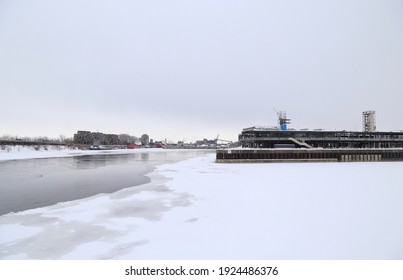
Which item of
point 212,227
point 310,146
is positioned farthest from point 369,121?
point 212,227

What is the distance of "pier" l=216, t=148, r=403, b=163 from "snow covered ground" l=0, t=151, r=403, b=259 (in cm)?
4109

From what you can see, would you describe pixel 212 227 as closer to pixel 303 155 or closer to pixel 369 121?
pixel 303 155

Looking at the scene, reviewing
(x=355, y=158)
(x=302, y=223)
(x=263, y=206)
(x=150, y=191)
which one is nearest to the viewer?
(x=302, y=223)

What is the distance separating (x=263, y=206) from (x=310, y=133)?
2865 inches

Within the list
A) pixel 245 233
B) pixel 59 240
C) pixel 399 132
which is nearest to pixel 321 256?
pixel 245 233

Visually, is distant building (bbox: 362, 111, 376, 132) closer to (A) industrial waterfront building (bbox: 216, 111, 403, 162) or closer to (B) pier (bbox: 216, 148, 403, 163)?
(A) industrial waterfront building (bbox: 216, 111, 403, 162)

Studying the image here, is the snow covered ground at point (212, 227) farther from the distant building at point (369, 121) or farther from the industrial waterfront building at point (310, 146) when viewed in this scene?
the distant building at point (369, 121)

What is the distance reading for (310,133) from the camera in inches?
3219

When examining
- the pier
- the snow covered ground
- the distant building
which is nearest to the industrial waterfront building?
the pier

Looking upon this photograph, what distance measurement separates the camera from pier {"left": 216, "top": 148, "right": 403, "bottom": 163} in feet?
202

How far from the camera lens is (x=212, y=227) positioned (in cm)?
1261

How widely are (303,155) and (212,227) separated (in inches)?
2303
